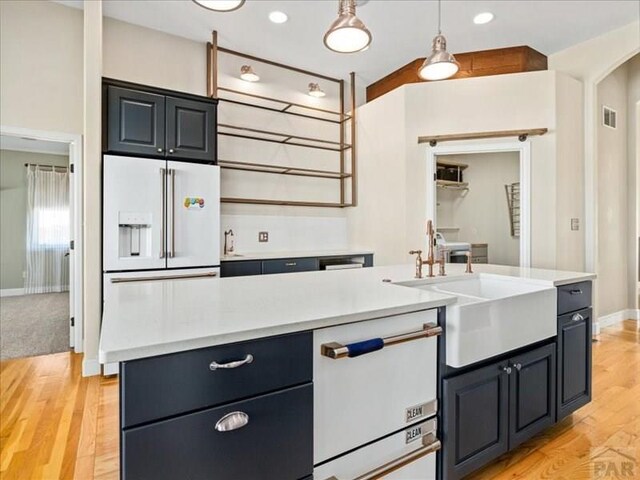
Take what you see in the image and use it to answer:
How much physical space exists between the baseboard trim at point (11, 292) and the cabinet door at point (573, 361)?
26.0 feet

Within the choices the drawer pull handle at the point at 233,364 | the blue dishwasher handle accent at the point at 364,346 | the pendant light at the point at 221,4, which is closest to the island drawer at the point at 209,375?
the drawer pull handle at the point at 233,364

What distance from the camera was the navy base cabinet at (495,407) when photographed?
4.97 ft

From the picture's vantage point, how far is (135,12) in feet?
11.0

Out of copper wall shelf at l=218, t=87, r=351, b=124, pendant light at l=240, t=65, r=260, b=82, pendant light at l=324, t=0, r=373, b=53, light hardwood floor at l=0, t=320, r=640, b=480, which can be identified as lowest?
light hardwood floor at l=0, t=320, r=640, b=480

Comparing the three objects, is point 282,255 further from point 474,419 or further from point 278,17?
point 474,419

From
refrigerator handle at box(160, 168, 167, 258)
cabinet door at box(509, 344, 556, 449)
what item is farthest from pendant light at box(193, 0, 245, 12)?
cabinet door at box(509, 344, 556, 449)

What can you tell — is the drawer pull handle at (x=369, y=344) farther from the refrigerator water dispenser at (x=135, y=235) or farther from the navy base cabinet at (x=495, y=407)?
A: the refrigerator water dispenser at (x=135, y=235)

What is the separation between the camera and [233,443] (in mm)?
1034

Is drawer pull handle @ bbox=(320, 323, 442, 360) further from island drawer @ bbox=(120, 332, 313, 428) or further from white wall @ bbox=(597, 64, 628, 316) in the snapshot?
white wall @ bbox=(597, 64, 628, 316)

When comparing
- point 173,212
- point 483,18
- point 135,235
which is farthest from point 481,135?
point 135,235

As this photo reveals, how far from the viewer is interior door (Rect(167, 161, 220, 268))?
315cm

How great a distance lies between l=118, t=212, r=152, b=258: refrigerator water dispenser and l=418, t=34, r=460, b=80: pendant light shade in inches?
95.5

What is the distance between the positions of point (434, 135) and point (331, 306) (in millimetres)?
3278

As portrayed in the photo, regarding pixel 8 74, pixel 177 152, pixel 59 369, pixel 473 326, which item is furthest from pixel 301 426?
pixel 8 74
